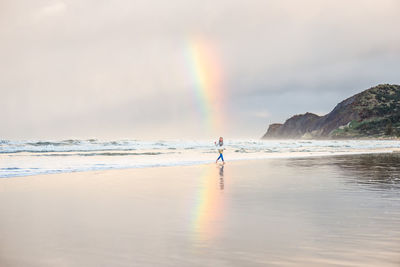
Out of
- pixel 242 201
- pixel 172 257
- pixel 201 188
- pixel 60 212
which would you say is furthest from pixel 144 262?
pixel 201 188

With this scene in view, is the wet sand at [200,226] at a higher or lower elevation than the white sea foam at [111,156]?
lower

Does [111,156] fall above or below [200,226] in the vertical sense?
above

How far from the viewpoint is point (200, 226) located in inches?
324

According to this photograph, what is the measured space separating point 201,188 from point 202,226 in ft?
22.3

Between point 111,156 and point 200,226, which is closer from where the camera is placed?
point 200,226

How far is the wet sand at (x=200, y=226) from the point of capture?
5941 mm

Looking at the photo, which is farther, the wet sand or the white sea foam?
the white sea foam

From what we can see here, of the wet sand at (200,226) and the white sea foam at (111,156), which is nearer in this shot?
the wet sand at (200,226)

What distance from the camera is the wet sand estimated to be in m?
5.94

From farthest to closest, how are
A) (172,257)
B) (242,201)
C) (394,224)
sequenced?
(242,201), (394,224), (172,257)

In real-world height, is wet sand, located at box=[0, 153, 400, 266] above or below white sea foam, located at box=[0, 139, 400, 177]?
below

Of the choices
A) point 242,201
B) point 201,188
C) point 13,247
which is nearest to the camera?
point 13,247

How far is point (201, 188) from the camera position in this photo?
15.0m

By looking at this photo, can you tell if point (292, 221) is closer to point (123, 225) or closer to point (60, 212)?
point (123, 225)
